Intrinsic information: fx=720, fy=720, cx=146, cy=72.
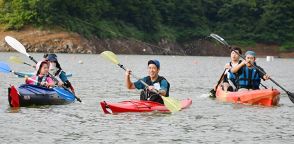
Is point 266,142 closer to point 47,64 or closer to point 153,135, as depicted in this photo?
point 153,135

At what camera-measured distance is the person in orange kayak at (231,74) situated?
21.8 m

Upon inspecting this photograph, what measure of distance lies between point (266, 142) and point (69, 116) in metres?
5.43

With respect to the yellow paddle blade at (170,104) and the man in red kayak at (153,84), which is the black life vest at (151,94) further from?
the yellow paddle blade at (170,104)

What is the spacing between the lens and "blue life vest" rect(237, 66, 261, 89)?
21469 millimetres

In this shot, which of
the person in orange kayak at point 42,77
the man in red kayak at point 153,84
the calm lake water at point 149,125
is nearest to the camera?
the calm lake water at point 149,125

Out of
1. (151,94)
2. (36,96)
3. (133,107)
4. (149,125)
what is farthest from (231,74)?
(149,125)

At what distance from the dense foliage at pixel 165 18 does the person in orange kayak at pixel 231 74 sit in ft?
189

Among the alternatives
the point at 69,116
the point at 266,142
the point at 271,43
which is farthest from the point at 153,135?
the point at 271,43

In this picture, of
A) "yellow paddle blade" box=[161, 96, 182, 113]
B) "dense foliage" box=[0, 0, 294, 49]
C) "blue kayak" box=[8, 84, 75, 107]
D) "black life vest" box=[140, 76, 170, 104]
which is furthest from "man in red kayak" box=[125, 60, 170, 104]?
"dense foliage" box=[0, 0, 294, 49]

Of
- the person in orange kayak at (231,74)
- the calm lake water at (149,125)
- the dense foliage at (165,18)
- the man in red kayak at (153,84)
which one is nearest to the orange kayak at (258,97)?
the calm lake water at (149,125)

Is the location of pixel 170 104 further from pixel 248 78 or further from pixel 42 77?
pixel 248 78

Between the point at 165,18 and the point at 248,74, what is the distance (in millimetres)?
79549

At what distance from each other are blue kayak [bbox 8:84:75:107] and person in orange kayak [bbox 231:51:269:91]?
16.5 ft

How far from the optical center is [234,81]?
2238 cm
